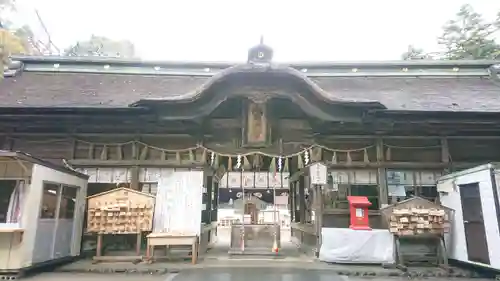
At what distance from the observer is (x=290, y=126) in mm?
8375

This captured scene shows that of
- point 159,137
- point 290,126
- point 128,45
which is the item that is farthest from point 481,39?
point 128,45

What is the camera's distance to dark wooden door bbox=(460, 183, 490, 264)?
242 inches

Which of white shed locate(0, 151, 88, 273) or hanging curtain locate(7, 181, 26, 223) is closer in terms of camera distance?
white shed locate(0, 151, 88, 273)

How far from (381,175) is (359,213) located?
1.23m

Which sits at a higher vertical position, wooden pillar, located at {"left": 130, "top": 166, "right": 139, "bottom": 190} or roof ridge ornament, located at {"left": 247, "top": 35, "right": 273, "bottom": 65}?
roof ridge ornament, located at {"left": 247, "top": 35, "right": 273, "bottom": 65}

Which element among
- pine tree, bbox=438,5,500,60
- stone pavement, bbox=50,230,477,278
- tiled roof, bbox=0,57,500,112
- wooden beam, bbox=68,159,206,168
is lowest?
stone pavement, bbox=50,230,477,278

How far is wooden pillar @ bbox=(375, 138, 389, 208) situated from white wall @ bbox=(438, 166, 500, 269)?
3.96 ft

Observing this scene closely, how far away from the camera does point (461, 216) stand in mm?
6734

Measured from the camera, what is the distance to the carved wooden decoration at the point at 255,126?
797 cm

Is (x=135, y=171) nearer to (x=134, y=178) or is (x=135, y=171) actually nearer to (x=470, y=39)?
(x=134, y=178)

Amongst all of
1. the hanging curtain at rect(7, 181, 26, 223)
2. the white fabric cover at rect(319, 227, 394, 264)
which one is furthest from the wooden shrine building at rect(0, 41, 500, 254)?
the hanging curtain at rect(7, 181, 26, 223)

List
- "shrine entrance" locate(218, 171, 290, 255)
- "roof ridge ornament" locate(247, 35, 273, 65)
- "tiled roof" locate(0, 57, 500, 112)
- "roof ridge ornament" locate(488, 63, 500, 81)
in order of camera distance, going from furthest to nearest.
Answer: "roof ridge ornament" locate(488, 63, 500, 81)
"shrine entrance" locate(218, 171, 290, 255)
"tiled roof" locate(0, 57, 500, 112)
"roof ridge ornament" locate(247, 35, 273, 65)

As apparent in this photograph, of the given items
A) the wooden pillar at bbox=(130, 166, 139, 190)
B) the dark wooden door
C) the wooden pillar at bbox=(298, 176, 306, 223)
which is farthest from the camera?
the wooden pillar at bbox=(298, 176, 306, 223)

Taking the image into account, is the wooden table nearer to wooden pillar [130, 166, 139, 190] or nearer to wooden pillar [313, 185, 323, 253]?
wooden pillar [130, 166, 139, 190]
